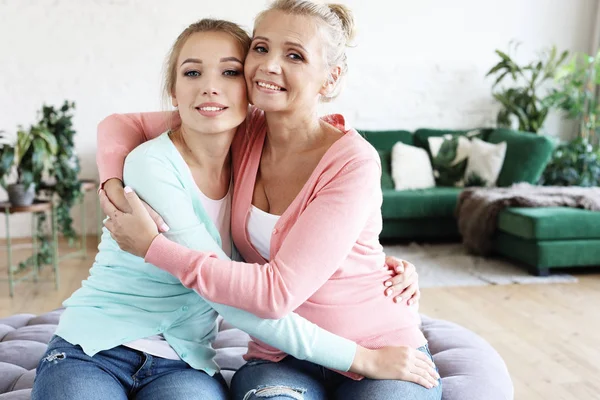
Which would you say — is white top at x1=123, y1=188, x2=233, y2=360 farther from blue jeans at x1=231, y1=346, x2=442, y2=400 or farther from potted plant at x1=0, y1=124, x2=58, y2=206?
potted plant at x1=0, y1=124, x2=58, y2=206

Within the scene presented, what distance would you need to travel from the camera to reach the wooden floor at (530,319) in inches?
110

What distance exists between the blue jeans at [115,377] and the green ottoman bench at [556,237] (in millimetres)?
3477

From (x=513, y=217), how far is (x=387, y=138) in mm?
1664

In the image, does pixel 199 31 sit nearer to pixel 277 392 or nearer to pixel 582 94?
pixel 277 392

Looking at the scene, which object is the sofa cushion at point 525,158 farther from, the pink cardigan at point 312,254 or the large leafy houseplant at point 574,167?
the pink cardigan at point 312,254

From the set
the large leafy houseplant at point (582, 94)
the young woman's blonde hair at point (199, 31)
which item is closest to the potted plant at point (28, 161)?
the young woman's blonde hair at point (199, 31)

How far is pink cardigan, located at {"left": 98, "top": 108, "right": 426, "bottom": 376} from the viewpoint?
4.43ft

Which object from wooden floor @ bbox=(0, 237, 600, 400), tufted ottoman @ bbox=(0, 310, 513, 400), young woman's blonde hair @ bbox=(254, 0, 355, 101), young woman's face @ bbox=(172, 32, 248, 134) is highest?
young woman's blonde hair @ bbox=(254, 0, 355, 101)

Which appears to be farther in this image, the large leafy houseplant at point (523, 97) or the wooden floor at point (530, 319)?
the large leafy houseplant at point (523, 97)

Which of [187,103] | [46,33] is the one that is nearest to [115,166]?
[187,103]

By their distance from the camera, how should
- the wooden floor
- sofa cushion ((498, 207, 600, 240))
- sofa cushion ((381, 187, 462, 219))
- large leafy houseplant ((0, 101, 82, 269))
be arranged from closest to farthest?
1. the wooden floor
2. large leafy houseplant ((0, 101, 82, 269))
3. sofa cushion ((498, 207, 600, 240))
4. sofa cushion ((381, 187, 462, 219))

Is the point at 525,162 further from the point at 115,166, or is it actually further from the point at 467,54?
the point at 115,166

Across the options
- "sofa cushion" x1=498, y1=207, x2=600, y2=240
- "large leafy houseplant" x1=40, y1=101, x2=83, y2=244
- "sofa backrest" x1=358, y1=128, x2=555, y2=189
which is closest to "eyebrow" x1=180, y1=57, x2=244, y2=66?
"large leafy houseplant" x1=40, y1=101, x2=83, y2=244

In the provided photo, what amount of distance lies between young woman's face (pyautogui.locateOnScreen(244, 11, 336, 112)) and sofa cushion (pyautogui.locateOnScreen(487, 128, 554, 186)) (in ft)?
14.1
